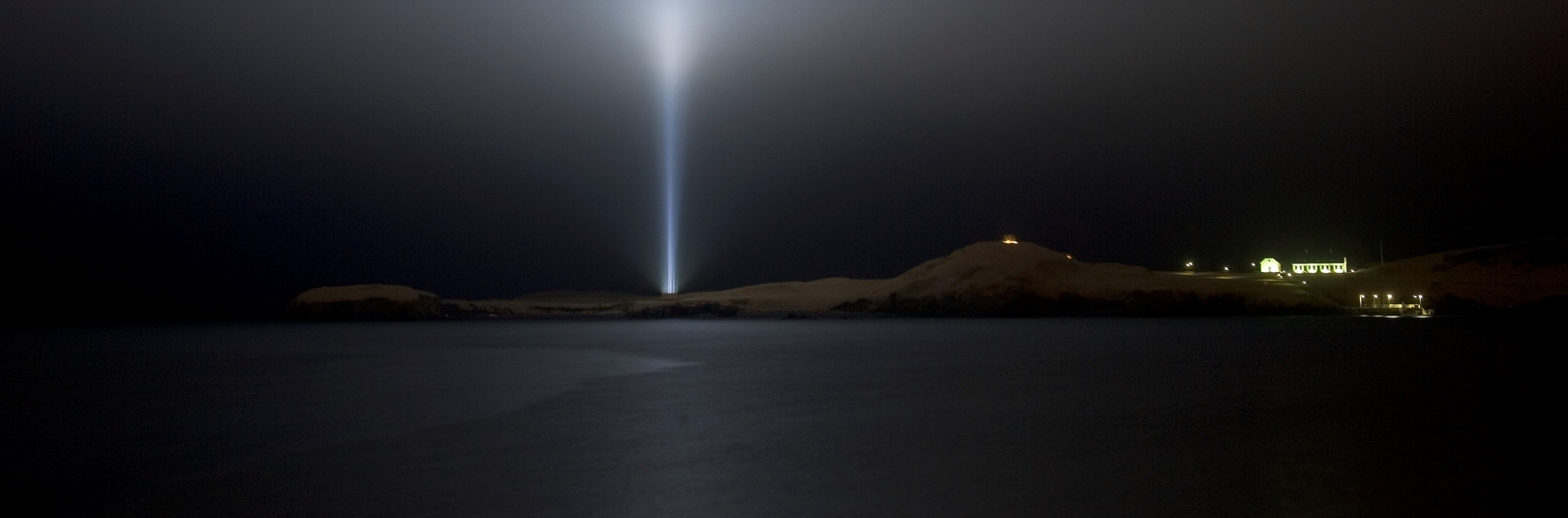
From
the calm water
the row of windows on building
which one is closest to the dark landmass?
the row of windows on building

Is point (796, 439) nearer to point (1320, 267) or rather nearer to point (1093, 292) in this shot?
point (1093, 292)

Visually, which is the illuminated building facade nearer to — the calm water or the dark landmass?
the dark landmass

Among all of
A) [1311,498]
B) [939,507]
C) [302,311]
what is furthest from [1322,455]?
[302,311]

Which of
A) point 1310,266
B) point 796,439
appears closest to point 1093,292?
point 1310,266

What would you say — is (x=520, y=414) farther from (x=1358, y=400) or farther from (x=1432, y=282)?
(x=1432, y=282)

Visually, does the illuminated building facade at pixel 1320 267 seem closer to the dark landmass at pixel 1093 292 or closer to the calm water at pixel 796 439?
the dark landmass at pixel 1093 292

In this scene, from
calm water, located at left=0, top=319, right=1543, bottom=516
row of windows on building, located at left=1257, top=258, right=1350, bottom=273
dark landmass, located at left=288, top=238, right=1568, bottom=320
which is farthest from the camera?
row of windows on building, located at left=1257, top=258, right=1350, bottom=273
